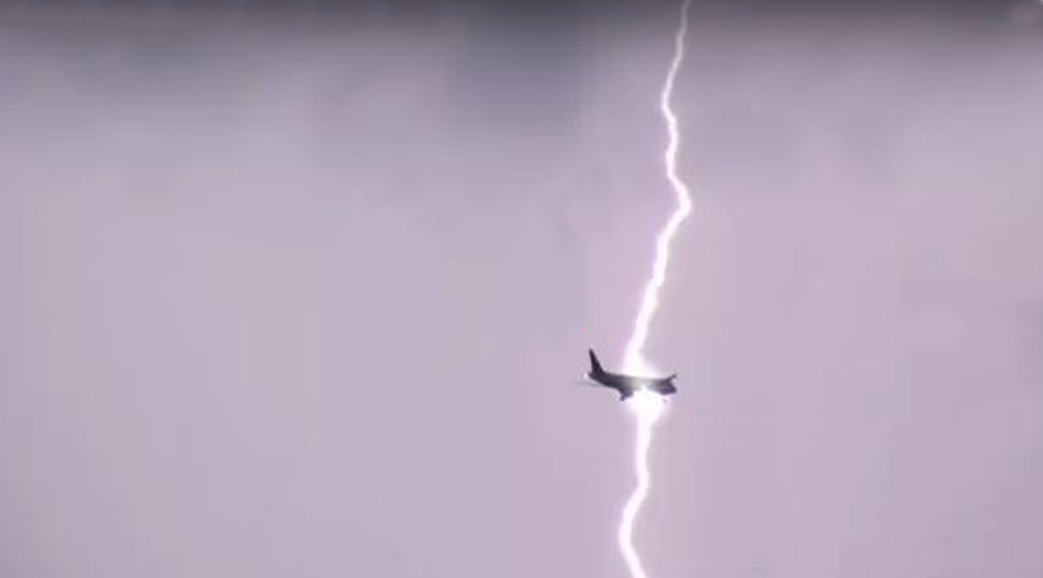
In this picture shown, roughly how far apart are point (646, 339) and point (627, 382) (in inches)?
1.6

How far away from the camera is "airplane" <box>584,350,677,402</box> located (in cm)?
87

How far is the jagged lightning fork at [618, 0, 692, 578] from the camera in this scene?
2.64 feet

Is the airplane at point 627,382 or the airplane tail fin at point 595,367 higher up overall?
the airplane tail fin at point 595,367

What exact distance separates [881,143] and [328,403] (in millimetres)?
473

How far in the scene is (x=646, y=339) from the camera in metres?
0.91

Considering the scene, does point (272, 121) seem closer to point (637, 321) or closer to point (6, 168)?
point (6, 168)

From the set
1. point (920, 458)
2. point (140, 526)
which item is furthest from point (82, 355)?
point (920, 458)

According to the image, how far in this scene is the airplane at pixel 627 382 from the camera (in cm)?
87

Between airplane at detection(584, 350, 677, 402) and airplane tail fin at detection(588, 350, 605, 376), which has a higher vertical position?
airplane tail fin at detection(588, 350, 605, 376)

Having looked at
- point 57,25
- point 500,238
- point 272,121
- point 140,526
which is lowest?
point 140,526

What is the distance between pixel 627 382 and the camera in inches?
34.6

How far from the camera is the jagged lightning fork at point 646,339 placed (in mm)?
805

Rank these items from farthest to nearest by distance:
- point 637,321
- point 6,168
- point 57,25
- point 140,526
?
point 57,25 → point 6,168 → point 637,321 → point 140,526

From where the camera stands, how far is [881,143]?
40.9 inches
